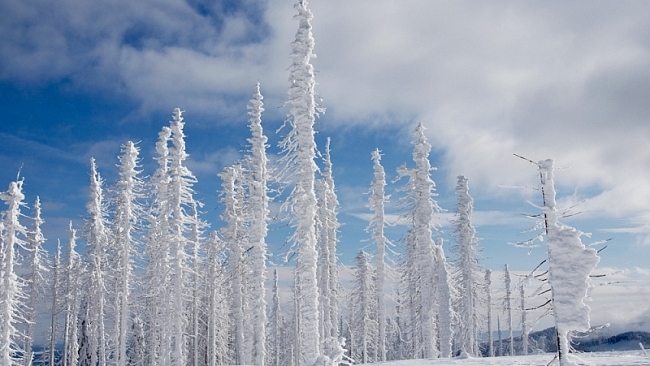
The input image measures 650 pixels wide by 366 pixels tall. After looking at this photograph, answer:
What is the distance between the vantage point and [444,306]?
3369 centimetres

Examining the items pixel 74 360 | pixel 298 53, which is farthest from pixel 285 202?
pixel 74 360

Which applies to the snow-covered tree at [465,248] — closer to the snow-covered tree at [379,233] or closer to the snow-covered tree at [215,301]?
the snow-covered tree at [379,233]

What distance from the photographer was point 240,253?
116ft

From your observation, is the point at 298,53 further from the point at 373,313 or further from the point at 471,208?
the point at 373,313

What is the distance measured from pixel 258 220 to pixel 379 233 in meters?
14.7

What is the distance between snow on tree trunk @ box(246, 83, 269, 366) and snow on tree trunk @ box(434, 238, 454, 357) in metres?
13.6

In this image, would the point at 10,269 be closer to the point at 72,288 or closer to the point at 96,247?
the point at 96,247

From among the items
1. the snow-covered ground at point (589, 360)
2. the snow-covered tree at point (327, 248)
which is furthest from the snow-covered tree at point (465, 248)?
the snow-covered ground at point (589, 360)

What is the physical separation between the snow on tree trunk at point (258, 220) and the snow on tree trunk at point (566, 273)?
1704 centimetres

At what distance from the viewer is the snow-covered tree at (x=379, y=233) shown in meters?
38.8

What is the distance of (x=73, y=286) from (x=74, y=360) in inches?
314

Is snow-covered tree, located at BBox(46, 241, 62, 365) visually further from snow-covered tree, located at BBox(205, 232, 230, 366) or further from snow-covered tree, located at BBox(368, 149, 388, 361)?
snow-covered tree, located at BBox(368, 149, 388, 361)

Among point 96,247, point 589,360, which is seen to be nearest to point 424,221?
point 589,360

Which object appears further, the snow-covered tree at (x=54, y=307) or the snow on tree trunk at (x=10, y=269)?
the snow-covered tree at (x=54, y=307)
